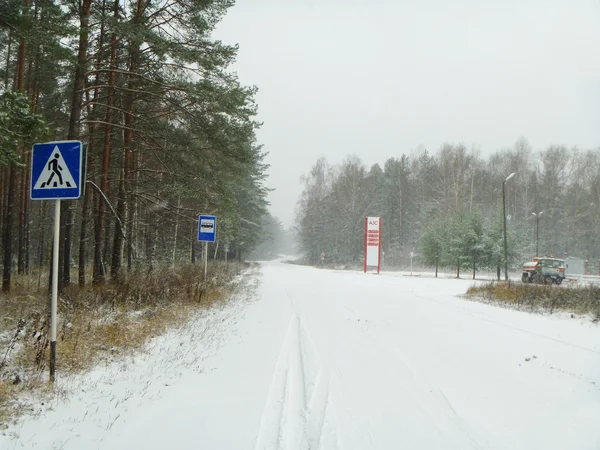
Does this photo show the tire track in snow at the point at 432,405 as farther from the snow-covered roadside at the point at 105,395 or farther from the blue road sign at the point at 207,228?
the blue road sign at the point at 207,228

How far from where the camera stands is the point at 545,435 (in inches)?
137

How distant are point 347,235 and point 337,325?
157ft

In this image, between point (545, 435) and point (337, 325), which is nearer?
point (545, 435)

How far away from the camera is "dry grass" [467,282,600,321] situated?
10.3 meters

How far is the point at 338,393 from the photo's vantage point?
14.4ft

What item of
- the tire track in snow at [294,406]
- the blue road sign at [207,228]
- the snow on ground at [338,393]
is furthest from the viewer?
the blue road sign at [207,228]

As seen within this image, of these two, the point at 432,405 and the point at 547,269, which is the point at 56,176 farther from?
the point at 547,269

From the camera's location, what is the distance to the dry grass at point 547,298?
1026 centimetres

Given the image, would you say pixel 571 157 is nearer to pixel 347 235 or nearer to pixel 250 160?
pixel 347 235

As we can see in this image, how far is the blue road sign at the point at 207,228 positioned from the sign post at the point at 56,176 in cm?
791

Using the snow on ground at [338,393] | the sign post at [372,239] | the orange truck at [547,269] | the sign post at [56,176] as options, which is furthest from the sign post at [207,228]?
the sign post at [372,239]

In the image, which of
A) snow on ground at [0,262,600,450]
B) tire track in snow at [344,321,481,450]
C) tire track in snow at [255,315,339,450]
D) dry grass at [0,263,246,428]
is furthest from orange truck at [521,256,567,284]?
tire track in snow at [255,315,339,450]

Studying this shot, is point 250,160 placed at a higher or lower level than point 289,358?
higher

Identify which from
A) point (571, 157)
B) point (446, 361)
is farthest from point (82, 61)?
point (571, 157)
